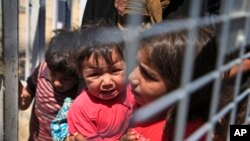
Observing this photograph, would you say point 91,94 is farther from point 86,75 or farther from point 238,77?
point 238,77

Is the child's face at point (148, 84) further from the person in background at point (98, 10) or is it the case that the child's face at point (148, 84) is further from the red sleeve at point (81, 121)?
the person in background at point (98, 10)

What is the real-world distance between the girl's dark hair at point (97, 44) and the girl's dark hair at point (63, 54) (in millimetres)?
66

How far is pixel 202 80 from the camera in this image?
612mm

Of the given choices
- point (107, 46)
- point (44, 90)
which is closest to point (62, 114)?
point (44, 90)

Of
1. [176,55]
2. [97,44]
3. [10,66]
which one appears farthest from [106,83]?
[176,55]

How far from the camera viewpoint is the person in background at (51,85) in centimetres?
124

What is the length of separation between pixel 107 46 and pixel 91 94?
19 centimetres

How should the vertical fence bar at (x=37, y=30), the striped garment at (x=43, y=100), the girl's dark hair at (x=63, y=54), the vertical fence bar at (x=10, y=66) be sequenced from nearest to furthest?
the vertical fence bar at (x=10, y=66) < the girl's dark hair at (x=63, y=54) < the striped garment at (x=43, y=100) < the vertical fence bar at (x=37, y=30)

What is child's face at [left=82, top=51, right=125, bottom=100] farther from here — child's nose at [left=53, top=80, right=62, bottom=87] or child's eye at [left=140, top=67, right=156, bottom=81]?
child's eye at [left=140, top=67, right=156, bottom=81]

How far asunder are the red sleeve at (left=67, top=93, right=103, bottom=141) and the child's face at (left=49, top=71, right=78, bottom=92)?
0.53 feet

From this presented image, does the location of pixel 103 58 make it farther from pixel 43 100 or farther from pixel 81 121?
pixel 43 100

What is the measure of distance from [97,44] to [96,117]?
8.5 inches

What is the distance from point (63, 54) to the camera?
4.09ft

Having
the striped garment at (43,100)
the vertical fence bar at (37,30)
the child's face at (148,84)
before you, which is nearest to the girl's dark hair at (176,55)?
the child's face at (148,84)
